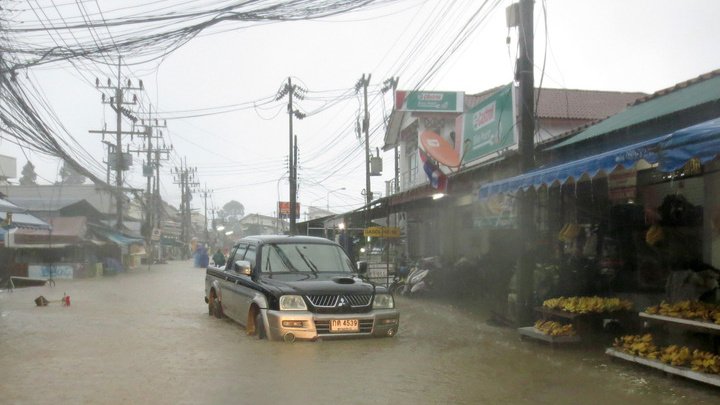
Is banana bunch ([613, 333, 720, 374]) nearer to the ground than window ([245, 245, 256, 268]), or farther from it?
nearer to the ground

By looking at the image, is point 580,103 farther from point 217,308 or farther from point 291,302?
point 291,302

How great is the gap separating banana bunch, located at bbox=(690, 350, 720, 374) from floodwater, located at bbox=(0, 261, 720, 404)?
21cm

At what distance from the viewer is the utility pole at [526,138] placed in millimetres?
9922

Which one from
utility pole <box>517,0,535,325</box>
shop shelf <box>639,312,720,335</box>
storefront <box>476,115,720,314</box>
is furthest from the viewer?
utility pole <box>517,0,535,325</box>

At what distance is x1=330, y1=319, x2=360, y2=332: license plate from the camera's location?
8.83 meters

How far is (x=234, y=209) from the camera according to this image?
5453 inches

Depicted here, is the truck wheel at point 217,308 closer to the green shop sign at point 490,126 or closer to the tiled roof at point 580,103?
the green shop sign at point 490,126

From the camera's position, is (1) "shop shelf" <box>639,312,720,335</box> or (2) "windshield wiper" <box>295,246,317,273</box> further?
(2) "windshield wiper" <box>295,246,317,273</box>

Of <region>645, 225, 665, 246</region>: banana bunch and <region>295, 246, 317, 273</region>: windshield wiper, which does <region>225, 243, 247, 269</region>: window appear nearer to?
<region>295, 246, 317, 273</region>: windshield wiper

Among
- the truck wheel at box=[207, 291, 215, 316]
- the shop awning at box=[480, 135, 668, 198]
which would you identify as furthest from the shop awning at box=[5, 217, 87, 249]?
the shop awning at box=[480, 135, 668, 198]

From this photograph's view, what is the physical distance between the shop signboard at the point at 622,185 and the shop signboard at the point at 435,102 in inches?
381

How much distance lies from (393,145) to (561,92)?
1152 cm

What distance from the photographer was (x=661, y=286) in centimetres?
1034

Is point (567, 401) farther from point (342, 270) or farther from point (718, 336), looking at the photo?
point (342, 270)
